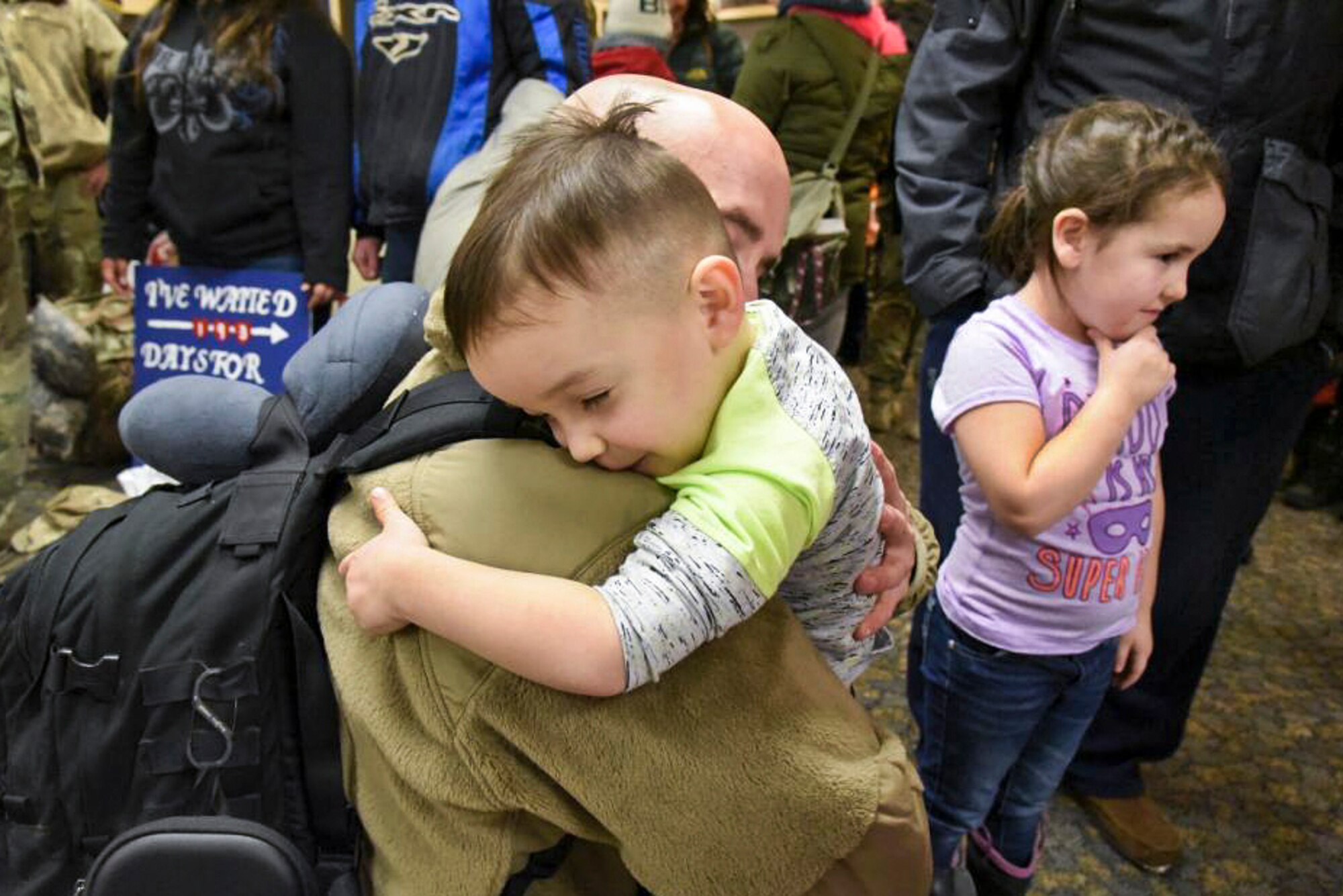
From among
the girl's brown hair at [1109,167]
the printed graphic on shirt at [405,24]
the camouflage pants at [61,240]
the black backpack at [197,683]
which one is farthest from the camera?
the camouflage pants at [61,240]

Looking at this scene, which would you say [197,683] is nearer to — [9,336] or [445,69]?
[445,69]

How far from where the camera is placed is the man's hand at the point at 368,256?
2467mm

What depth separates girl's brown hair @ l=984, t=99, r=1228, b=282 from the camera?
111cm

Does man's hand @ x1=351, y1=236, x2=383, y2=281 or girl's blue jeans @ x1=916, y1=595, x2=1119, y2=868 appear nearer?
girl's blue jeans @ x1=916, y1=595, x2=1119, y2=868

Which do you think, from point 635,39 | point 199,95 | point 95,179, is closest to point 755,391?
point 199,95

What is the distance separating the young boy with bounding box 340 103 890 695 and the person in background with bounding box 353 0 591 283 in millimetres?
1514

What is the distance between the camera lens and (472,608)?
60cm

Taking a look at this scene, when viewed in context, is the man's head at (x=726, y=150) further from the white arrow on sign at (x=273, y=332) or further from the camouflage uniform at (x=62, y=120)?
the camouflage uniform at (x=62, y=120)

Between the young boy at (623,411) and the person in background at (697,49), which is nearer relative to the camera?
the young boy at (623,411)

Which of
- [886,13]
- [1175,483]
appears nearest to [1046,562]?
[1175,483]

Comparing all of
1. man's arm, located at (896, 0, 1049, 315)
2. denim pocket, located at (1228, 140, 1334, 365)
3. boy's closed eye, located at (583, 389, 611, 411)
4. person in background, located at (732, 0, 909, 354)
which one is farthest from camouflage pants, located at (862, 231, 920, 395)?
boy's closed eye, located at (583, 389, 611, 411)

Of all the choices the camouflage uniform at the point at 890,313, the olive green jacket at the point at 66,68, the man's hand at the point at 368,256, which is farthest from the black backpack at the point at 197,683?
the camouflage uniform at the point at 890,313

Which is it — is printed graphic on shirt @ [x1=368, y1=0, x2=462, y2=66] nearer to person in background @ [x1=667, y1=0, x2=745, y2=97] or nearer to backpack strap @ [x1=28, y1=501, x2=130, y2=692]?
A: person in background @ [x1=667, y1=0, x2=745, y2=97]

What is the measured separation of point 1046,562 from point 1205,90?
66cm
